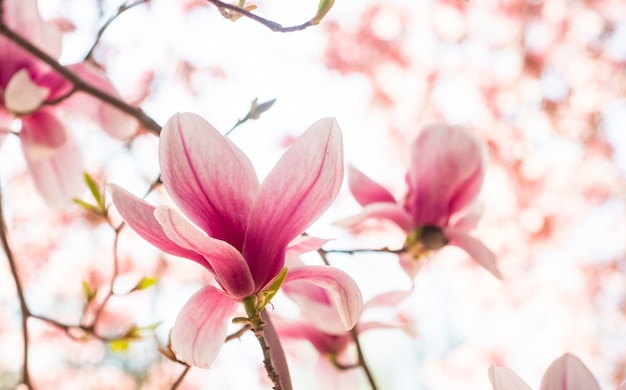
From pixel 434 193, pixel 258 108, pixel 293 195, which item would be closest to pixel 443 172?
pixel 434 193

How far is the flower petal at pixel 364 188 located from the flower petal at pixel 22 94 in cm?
35

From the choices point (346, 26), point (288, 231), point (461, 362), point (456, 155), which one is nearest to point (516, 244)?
point (461, 362)

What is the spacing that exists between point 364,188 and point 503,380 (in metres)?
0.38

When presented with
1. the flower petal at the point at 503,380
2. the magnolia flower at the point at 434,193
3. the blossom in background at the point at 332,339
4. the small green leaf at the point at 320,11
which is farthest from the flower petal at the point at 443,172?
the flower petal at the point at 503,380

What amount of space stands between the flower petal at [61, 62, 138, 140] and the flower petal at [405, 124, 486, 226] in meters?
0.32

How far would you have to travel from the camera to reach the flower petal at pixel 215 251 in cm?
36

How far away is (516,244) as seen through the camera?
3525 millimetres

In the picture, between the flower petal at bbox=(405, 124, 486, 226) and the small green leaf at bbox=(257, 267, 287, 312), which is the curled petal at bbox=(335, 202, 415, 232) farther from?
the small green leaf at bbox=(257, 267, 287, 312)

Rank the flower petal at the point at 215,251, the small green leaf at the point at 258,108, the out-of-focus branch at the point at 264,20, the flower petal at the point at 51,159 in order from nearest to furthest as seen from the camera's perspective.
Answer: the flower petal at the point at 215,251, the out-of-focus branch at the point at 264,20, the small green leaf at the point at 258,108, the flower petal at the point at 51,159

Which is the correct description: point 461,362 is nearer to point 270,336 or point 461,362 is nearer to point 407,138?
point 407,138

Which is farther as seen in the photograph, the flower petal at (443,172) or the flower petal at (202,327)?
the flower petal at (443,172)

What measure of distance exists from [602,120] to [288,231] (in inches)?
150

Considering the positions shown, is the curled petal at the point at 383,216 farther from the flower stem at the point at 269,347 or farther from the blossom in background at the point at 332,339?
the flower stem at the point at 269,347

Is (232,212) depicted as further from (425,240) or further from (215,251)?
(425,240)
